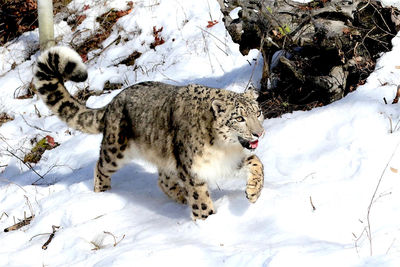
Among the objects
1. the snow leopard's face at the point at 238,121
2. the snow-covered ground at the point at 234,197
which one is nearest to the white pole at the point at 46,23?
the snow-covered ground at the point at 234,197

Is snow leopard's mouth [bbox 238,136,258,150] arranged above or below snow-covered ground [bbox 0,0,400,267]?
above

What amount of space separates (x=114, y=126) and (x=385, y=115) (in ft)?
9.81

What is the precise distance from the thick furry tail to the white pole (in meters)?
4.45

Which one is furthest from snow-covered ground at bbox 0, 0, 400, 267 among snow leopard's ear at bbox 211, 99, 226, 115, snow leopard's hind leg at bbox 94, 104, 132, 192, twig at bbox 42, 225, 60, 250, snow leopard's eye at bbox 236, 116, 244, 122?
snow leopard's ear at bbox 211, 99, 226, 115

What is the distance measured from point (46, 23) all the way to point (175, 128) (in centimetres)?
639

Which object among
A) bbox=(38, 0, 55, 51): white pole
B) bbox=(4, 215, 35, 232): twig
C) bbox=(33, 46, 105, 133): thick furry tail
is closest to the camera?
bbox=(4, 215, 35, 232): twig

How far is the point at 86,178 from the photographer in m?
7.30

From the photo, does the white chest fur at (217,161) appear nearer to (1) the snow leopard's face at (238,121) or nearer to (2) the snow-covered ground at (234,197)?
(1) the snow leopard's face at (238,121)

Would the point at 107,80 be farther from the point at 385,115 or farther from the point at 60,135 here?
the point at 385,115

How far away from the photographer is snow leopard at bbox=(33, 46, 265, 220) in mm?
4930

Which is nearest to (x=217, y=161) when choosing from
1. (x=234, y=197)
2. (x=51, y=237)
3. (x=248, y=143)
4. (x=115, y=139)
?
(x=248, y=143)

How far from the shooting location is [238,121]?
4.83m

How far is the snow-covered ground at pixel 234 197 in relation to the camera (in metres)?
4.18

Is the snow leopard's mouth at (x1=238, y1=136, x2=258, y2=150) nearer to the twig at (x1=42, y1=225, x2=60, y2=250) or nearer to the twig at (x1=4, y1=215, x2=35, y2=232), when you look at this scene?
the twig at (x1=42, y1=225, x2=60, y2=250)
